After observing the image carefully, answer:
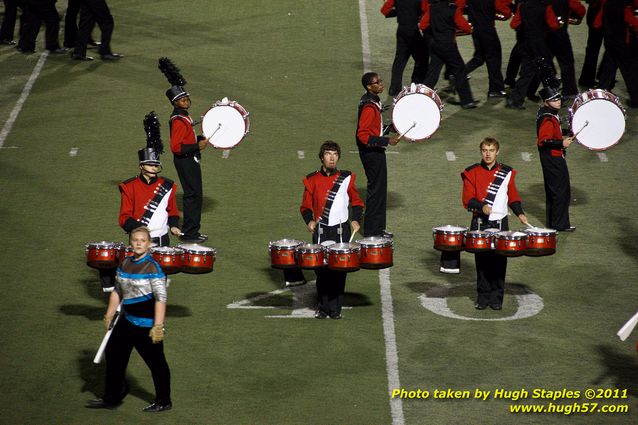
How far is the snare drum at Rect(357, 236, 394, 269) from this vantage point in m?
13.6

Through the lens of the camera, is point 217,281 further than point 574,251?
No

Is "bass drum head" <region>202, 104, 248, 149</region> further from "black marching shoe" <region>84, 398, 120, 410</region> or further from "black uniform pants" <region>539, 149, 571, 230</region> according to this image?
"black marching shoe" <region>84, 398, 120, 410</region>

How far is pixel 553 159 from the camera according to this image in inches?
679

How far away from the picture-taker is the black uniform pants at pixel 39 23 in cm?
2486

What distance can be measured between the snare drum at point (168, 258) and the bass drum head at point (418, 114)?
4768 mm

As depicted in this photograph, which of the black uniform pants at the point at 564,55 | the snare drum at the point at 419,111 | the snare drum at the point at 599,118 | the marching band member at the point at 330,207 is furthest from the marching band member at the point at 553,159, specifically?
the black uniform pants at the point at 564,55

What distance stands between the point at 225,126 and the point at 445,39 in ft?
20.1

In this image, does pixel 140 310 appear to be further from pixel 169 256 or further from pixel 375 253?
pixel 375 253

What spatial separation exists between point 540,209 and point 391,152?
3145mm

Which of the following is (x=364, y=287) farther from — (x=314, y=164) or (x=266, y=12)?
(x=266, y=12)

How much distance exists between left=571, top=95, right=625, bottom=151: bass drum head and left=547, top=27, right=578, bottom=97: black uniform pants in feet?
19.0

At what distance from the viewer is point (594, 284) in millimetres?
15727

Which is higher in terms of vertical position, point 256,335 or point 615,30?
point 615,30

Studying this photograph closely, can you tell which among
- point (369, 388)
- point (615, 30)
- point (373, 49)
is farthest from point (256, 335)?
point (373, 49)
